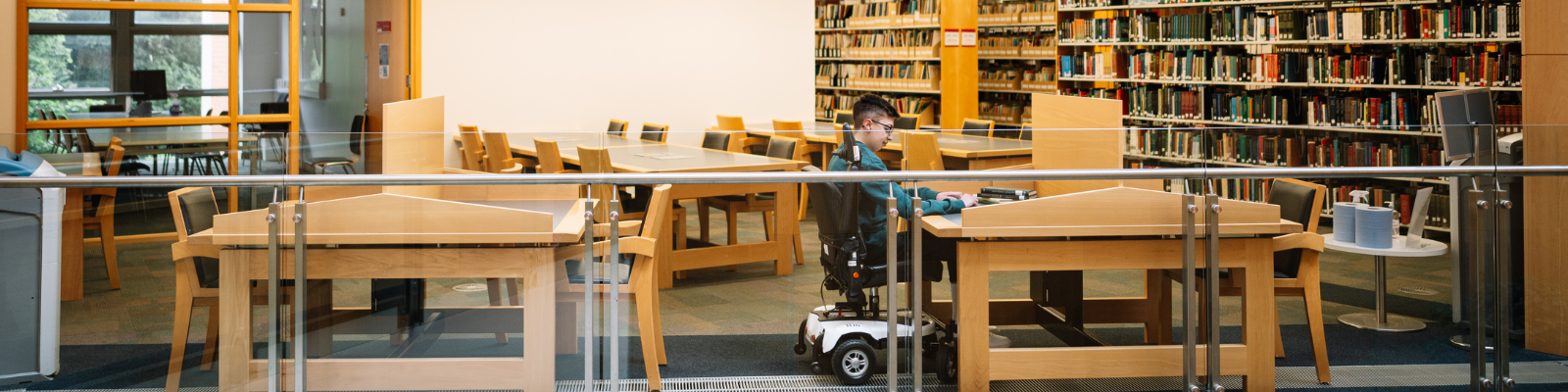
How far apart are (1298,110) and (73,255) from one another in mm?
6896

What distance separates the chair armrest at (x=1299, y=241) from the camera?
296 cm

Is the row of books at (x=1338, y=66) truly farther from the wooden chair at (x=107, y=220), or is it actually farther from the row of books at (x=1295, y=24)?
the wooden chair at (x=107, y=220)

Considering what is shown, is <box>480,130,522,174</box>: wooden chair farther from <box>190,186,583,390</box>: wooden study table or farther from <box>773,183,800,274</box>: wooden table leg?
<box>773,183,800,274</box>: wooden table leg

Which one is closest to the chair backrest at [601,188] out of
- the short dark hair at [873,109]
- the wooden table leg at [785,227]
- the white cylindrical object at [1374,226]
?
the wooden table leg at [785,227]

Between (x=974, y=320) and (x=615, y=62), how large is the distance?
591 cm

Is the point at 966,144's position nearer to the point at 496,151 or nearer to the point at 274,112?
the point at 496,151

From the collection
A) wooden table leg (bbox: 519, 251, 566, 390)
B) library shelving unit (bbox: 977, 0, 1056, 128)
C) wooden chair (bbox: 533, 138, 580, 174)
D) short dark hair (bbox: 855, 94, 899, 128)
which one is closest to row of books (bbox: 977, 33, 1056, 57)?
Answer: library shelving unit (bbox: 977, 0, 1056, 128)

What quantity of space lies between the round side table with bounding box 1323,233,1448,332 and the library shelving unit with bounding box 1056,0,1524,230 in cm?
141

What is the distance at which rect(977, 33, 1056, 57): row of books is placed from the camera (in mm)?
9758

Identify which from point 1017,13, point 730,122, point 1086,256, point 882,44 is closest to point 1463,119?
point 1086,256

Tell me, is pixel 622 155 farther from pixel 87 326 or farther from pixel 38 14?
pixel 38 14

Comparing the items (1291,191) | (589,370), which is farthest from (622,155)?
(1291,191)

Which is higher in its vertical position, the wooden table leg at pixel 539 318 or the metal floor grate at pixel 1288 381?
the wooden table leg at pixel 539 318

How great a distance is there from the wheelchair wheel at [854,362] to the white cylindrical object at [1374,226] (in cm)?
136
